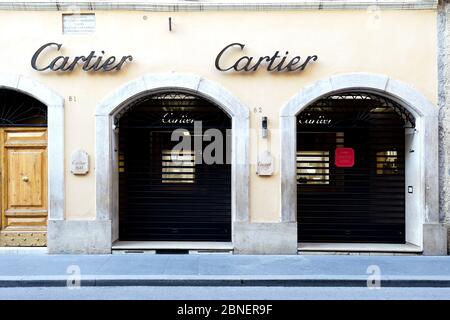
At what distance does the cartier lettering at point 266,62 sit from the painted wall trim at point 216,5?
3.06ft

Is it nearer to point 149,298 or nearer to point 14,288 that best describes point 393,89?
point 149,298

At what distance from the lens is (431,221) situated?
9422 millimetres

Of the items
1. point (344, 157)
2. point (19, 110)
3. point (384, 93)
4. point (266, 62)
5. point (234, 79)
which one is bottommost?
point (344, 157)

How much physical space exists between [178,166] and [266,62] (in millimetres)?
3241

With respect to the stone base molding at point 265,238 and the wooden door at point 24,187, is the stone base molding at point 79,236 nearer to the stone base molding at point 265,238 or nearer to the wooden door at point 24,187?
the wooden door at point 24,187

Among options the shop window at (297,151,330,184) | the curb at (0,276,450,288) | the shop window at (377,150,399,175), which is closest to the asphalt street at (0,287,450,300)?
the curb at (0,276,450,288)

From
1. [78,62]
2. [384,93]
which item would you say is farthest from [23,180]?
[384,93]

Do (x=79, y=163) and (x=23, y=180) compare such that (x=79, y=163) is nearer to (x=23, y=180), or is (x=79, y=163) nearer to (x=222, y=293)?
(x=23, y=180)

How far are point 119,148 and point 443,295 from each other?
24.3ft

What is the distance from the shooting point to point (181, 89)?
957cm

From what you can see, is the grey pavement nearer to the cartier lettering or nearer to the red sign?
the red sign

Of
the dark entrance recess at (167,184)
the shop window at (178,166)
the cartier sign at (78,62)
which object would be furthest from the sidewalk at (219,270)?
the cartier sign at (78,62)

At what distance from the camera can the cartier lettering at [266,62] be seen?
941 centimetres

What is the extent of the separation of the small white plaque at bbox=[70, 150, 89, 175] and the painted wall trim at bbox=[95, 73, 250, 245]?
252 millimetres
